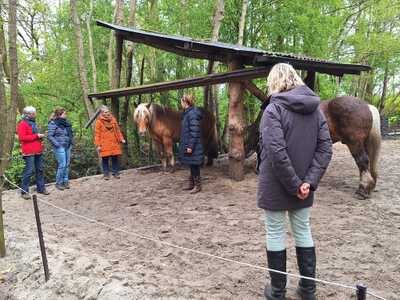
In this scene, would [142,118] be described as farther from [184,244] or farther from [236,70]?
[184,244]

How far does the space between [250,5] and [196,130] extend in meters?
5.31

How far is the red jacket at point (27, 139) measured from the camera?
6684mm

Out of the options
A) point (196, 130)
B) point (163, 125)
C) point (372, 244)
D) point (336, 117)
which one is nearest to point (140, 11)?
point (163, 125)

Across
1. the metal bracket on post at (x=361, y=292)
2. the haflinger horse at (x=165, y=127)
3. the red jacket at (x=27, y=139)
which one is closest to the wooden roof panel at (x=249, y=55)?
the haflinger horse at (x=165, y=127)

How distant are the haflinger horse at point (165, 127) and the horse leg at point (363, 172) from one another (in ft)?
11.5

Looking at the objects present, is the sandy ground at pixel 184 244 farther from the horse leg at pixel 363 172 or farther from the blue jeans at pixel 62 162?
the blue jeans at pixel 62 162

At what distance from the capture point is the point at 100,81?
12219 millimetres

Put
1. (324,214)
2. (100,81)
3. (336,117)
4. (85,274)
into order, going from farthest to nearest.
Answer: (100,81)
(336,117)
(324,214)
(85,274)

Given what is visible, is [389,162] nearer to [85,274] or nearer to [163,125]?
[163,125]

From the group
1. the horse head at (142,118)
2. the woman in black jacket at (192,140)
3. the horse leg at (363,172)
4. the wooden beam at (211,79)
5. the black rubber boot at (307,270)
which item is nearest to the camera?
the black rubber boot at (307,270)

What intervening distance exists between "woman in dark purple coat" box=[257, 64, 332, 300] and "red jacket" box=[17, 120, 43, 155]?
5381 mm

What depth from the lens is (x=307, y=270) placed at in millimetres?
2842

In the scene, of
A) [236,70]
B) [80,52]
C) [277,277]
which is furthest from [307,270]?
[80,52]

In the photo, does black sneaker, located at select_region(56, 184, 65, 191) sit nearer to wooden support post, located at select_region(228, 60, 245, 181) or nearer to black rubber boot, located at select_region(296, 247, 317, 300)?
wooden support post, located at select_region(228, 60, 245, 181)
